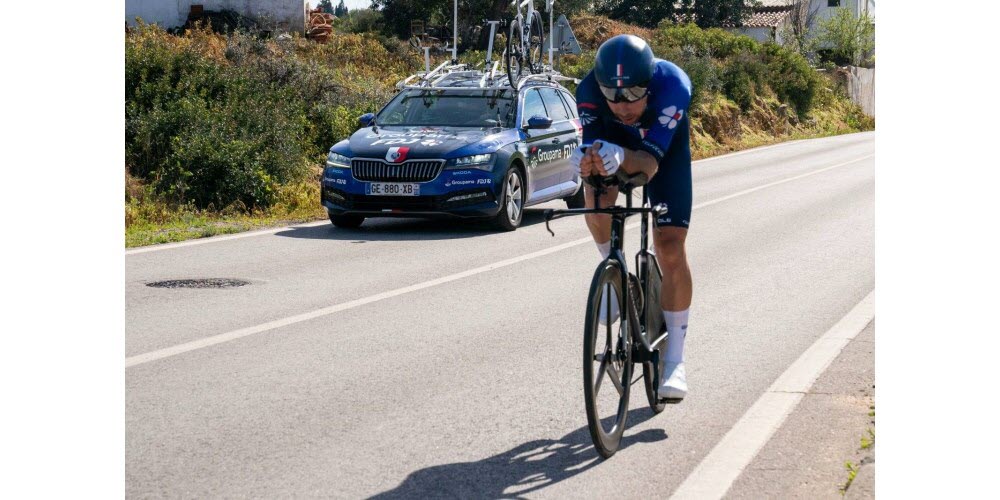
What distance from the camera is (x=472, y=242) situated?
1366 cm

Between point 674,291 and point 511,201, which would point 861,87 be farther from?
point 674,291

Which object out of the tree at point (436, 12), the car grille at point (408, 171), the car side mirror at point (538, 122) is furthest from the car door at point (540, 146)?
the tree at point (436, 12)

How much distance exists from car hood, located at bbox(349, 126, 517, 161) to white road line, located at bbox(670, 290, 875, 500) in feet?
20.8

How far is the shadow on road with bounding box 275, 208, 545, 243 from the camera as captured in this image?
46.3 ft

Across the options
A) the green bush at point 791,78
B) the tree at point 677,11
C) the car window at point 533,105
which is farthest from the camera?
the tree at point 677,11

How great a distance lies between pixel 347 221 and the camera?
14875 millimetres

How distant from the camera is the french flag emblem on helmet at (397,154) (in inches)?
555

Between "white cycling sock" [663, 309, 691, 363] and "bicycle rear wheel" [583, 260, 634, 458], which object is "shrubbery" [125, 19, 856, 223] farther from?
"bicycle rear wheel" [583, 260, 634, 458]

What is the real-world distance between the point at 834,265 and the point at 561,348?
4.96 m

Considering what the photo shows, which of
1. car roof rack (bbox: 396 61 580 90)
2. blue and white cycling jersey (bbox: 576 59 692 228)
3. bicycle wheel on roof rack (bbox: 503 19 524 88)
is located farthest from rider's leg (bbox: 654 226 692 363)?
bicycle wheel on roof rack (bbox: 503 19 524 88)

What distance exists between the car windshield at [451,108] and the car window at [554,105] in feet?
2.43

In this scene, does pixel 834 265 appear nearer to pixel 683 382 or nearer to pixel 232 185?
pixel 683 382

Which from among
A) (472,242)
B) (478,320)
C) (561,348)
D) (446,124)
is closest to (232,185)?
(446,124)

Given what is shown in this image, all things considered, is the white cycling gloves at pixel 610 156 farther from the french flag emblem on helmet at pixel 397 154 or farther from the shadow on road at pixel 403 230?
the french flag emblem on helmet at pixel 397 154
